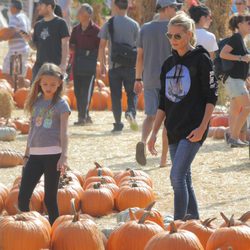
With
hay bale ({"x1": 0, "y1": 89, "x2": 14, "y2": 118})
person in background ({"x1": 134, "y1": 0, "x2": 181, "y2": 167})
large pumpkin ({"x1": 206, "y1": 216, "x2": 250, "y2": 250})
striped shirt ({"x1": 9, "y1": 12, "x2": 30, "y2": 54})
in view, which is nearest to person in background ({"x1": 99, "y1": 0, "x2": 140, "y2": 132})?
hay bale ({"x1": 0, "y1": 89, "x2": 14, "y2": 118})

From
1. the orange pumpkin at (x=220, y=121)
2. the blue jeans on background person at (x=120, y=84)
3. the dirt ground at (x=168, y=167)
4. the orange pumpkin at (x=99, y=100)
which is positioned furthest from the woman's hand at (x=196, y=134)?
the orange pumpkin at (x=99, y=100)

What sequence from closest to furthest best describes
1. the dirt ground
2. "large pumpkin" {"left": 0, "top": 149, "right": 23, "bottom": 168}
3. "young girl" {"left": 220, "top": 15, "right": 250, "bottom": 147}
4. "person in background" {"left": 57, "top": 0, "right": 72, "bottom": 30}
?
the dirt ground
"large pumpkin" {"left": 0, "top": 149, "right": 23, "bottom": 168}
"young girl" {"left": 220, "top": 15, "right": 250, "bottom": 147}
"person in background" {"left": 57, "top": 0, "right": 72, "bottom": 30}

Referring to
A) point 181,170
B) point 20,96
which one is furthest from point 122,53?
point 181,170

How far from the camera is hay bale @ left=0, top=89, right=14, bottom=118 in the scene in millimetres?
15094

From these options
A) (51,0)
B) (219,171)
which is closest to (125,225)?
(219,171)

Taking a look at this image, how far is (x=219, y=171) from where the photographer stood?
10.7 metres

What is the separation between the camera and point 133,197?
8414 millimetres

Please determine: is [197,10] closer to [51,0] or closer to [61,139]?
[51,0]

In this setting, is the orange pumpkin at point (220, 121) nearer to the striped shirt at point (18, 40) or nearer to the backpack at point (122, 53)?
the backpack at point (122, 53)

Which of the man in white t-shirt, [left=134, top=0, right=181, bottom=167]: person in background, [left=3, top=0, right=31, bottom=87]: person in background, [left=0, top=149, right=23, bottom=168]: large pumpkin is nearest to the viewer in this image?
[left=134, top=0, right=181, bottom=167]: person in background

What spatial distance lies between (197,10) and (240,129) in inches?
65.4

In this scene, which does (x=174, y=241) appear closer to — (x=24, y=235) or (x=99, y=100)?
(x=24, y=235)

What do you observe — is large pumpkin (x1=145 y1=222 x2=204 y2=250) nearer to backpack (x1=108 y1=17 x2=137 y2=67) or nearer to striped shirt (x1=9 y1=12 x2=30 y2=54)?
backpack (x1=108 y1=17 x2=137 y2=67)

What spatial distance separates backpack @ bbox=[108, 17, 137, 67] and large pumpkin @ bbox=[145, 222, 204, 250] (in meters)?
7.68
